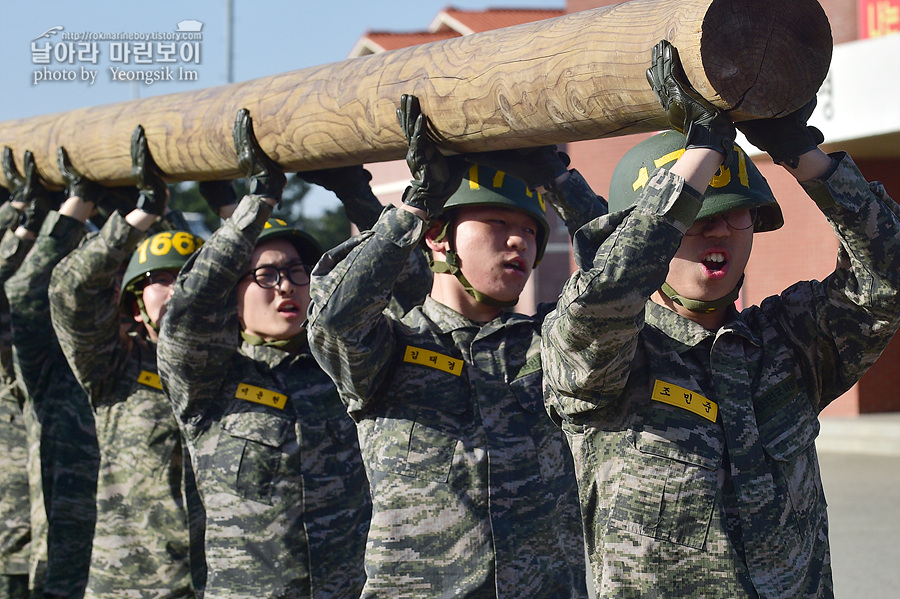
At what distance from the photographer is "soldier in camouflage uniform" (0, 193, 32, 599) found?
5.46 meters

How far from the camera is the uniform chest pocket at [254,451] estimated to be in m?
4.05

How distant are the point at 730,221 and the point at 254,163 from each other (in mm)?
1717

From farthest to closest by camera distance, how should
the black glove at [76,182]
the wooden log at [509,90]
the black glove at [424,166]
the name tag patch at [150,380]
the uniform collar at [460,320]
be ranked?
1. the name tag patch at [150,380]
2. the black glove at [76,182]
3. the uniform collar at [460,320]
4. the black glove at [424,166]
5. the wooden log at [509,90]

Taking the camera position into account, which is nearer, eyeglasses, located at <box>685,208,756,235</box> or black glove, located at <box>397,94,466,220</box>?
eyeglasses, located at <box>685,208,756,235</box>

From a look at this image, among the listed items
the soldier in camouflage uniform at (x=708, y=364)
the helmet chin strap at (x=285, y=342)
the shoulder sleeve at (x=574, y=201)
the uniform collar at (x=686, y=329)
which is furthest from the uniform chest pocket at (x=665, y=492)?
the helmet chin strap at (x=285, y=342)

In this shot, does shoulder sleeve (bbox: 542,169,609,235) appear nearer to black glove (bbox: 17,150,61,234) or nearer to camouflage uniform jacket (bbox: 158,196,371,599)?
camouflage uniform jacket (bbox: 158,196,371,599)

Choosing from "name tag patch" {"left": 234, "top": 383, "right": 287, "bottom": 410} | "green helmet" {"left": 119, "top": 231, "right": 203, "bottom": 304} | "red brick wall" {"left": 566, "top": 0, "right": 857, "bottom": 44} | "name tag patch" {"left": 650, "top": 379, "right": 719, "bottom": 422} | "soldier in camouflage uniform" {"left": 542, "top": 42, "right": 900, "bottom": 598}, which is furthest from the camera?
"red brick wall" {"left": 566, "top": 0, "right": 857, "bottom": 44}

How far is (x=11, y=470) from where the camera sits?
5.57 m

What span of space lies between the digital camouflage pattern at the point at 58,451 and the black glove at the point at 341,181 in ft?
5.42

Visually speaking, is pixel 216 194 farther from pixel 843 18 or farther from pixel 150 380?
pixel 843 18

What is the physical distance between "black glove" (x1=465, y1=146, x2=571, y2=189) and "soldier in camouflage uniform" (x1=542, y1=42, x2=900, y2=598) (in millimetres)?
537

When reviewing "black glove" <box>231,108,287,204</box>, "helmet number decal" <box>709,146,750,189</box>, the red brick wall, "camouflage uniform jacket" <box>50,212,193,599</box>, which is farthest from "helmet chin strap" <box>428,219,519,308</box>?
the red brick wall

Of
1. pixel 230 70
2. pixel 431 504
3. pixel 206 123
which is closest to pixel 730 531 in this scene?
pixel 431 504

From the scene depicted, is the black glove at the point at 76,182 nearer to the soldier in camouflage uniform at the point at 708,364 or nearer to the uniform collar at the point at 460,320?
the uniform collar at the point at 460,320
